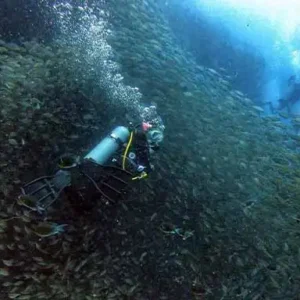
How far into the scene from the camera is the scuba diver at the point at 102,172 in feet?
17.0

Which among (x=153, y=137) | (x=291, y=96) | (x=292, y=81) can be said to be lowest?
(x=153, y=137)

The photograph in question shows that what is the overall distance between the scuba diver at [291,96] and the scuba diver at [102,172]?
38.2 ft

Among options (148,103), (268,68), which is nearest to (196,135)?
(148,103)

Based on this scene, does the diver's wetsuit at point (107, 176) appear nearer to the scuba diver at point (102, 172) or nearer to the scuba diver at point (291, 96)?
the scuba diver at point (102, 172)

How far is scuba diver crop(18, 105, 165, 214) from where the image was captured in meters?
5.18

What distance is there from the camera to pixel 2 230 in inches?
259

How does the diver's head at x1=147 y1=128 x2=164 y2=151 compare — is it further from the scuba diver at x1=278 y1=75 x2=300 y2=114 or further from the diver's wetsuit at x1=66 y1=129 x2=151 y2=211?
the scuba diver at x1=278 y1=75 x2=300 y2=114

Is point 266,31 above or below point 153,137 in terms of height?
above

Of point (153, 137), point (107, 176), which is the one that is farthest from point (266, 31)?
point (107, 176)

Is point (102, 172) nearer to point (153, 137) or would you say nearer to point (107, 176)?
point (107, 176)

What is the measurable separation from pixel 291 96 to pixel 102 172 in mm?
12623

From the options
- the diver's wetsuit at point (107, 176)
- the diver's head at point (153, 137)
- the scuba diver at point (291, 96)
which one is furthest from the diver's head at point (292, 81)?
the diver's wetsuit at point (107, 176)

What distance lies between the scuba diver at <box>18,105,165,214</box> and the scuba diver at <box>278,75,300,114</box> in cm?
1166

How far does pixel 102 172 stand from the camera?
17.1 ft
